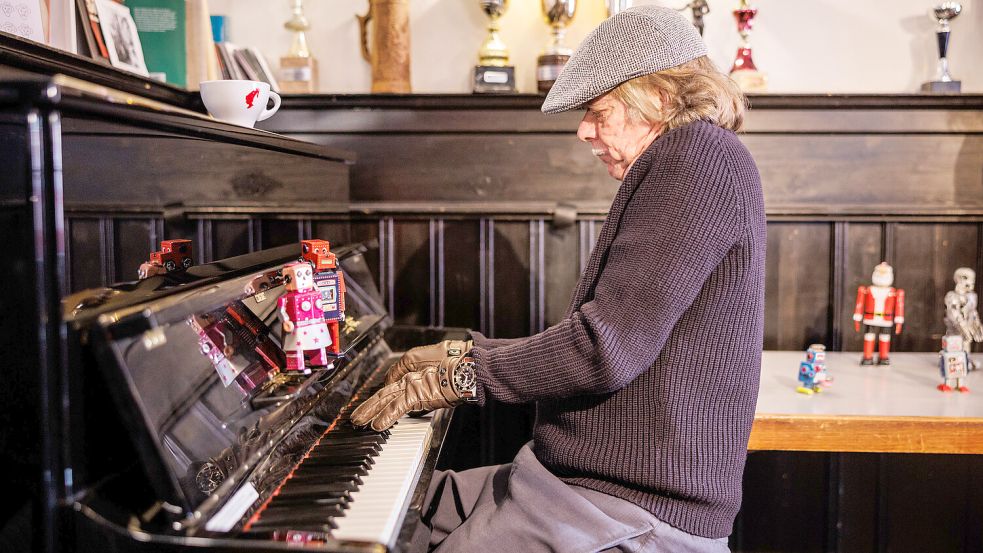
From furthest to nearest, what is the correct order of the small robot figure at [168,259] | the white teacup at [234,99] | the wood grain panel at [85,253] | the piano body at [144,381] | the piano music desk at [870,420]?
the piano music desk at [870,420] < the white teacup at [234,99] < the small robot figure at [168,259] < the wood grain panel at [85,253] < the piano body at [144,381]

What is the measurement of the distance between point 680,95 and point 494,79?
1381 millimetres

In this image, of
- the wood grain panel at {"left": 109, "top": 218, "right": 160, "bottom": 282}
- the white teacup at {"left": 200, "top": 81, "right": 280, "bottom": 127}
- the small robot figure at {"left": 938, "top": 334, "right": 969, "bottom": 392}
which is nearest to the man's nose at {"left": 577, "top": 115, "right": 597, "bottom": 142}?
the white teacup at {"left": 200, "top": 81, "right": 280, "bottom": 127}

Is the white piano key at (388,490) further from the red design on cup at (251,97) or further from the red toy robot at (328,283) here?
the red design on cup at (251,97)

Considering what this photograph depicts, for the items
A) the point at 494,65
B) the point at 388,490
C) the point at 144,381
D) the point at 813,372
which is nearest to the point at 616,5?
the point at 494,65

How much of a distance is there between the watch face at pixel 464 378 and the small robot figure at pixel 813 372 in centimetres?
126

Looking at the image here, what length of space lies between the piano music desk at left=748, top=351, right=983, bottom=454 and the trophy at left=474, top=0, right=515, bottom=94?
4.67 ft

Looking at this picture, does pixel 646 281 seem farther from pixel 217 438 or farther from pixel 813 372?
pixel 813 372

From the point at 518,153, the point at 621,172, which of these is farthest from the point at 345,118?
the point at 621,172

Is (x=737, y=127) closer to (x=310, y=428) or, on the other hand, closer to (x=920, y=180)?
(x=310, y=428)

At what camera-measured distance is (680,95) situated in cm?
151

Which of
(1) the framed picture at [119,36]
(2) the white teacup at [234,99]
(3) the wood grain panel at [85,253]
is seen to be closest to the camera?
(3) the wood grain panel at [85,253]

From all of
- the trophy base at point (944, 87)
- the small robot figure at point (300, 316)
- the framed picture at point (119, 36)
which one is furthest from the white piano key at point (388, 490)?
the trophy base at point (944, 87)

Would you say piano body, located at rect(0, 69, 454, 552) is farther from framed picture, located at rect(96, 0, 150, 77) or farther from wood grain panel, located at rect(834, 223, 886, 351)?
wood grain panel, located at rect(834, 223, 886, 351)

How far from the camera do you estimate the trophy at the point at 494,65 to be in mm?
2785
